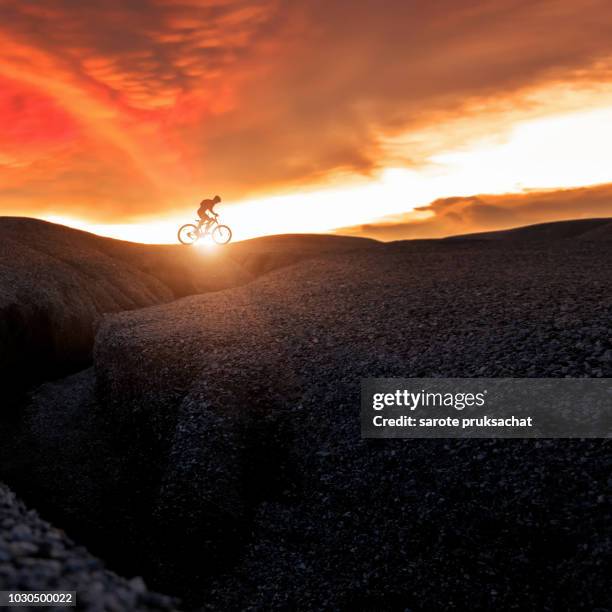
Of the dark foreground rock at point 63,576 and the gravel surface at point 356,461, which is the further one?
the gravel surface at point 356,461

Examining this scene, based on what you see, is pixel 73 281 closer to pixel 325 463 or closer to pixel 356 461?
pixel 325 463

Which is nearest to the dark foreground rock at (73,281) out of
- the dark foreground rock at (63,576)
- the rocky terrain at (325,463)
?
the rocky terrain at (325,463)

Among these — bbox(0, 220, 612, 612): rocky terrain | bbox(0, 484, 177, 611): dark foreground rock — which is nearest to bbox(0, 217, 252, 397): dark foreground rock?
bbox(0, 220, 612, 612): rocky terrain

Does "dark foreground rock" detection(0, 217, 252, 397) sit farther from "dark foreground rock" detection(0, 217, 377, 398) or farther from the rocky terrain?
the rocky terrain

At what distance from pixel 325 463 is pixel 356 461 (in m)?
0.85

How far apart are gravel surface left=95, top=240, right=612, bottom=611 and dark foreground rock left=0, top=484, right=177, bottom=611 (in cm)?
590

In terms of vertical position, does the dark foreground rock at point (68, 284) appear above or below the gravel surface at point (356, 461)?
above

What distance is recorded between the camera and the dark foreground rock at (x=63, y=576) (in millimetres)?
5840

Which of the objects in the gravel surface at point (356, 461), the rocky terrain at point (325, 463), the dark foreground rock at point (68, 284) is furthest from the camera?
the dark foreground rock at point (68, 284)

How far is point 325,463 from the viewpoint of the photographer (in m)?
13.7

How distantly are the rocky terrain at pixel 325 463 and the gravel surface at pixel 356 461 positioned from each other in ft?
0.14

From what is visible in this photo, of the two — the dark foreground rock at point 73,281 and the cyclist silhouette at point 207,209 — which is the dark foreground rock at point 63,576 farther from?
the cyclist silhouette at point 207,209

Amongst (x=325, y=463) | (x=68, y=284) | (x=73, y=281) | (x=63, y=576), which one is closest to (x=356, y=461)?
(x=325, y=463)

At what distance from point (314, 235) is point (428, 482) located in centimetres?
7296
